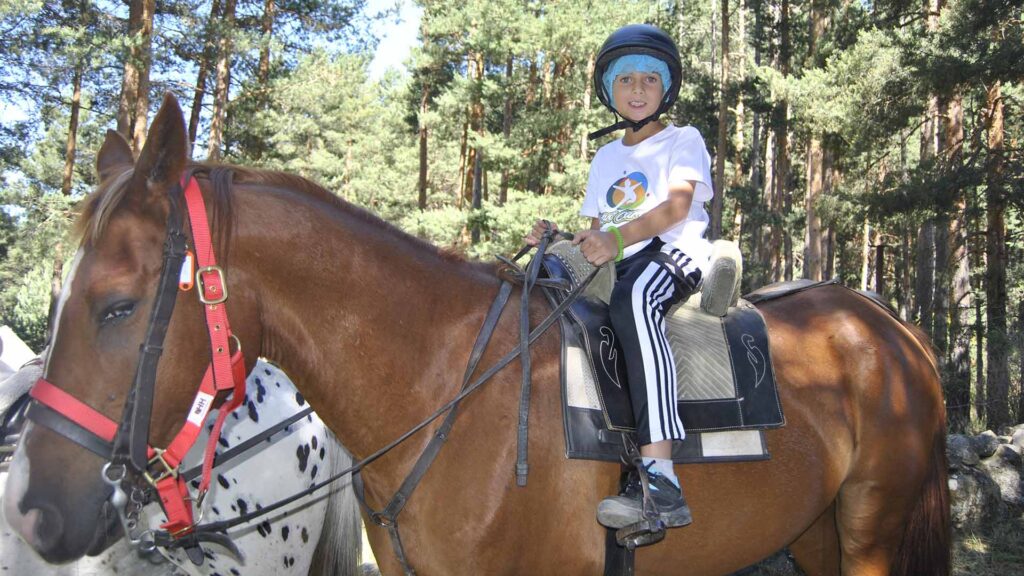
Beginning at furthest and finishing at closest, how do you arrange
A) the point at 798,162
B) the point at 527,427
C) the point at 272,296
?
the point at 798,162 → the point at 527,427 → the point at 272,296

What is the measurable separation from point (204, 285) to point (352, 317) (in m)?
0.49

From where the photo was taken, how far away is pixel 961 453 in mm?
7441

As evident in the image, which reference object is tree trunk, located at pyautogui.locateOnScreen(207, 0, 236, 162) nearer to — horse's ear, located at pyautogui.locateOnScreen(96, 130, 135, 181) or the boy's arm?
horse's ear, located at pyautogui.locateOnScreen(96, 130, 135, 181)

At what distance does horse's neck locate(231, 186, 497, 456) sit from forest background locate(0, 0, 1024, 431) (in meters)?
0.36

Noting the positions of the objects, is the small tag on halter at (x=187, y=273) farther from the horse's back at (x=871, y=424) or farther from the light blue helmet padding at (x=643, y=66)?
the horse's back at (x=871, y=424)

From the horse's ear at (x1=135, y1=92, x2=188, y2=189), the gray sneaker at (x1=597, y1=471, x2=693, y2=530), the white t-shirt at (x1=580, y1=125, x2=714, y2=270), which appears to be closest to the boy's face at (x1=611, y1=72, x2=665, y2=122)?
the white t-shirt at (x1=580, y1=125, x2=714, y2=270)

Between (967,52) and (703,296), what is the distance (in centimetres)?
1189

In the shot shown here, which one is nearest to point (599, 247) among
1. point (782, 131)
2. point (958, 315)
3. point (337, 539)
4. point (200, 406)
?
point (200, 406)

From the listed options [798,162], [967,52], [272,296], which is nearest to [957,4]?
[967,52]

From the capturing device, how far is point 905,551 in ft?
10.3

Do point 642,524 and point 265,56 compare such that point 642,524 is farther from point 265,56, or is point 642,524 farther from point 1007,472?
point 265,56

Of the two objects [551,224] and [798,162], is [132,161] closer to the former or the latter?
[551,224]

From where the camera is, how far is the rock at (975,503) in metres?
6.74

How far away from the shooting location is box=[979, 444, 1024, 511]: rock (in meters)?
7.10
